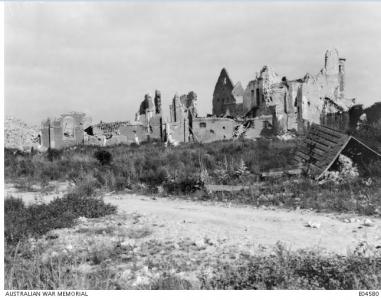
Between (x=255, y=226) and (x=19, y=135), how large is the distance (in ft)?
125

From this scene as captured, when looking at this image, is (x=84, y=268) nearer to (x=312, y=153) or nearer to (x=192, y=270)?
(x=192, y=270)

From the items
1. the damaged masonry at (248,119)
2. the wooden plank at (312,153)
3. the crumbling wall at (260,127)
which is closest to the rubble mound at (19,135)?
the damaged masonry at (248,119)

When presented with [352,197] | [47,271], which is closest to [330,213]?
[352,197]

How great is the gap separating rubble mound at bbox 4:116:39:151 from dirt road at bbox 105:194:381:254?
3242cm

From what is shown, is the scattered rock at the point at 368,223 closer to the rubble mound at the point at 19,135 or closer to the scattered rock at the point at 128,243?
the scattered rock at the point at 128,243

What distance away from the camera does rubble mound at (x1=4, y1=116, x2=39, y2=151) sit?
37.1 meters

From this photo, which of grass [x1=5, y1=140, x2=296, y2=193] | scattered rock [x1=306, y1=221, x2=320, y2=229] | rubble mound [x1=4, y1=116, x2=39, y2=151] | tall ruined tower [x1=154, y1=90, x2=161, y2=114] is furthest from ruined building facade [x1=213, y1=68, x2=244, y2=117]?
scattered rock [x1=306, y1=221, x2=320, y2=229]

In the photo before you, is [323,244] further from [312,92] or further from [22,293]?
[312,92]

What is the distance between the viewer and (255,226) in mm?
6855

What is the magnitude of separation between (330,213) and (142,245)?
438 centimetres

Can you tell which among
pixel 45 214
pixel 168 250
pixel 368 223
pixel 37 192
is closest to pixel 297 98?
pixel 37 192

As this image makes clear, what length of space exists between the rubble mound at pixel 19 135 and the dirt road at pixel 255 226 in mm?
32418

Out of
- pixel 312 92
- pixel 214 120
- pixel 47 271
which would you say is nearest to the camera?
pixel 47 271

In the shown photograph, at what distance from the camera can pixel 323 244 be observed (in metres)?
5.57
